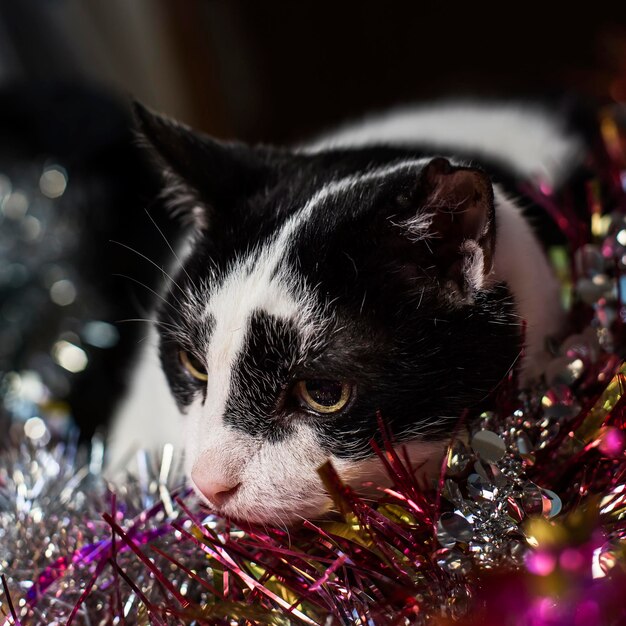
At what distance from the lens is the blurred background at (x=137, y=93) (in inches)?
35.7

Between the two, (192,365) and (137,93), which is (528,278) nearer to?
(192,365)

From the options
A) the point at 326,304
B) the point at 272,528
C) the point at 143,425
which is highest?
the point at 326,304

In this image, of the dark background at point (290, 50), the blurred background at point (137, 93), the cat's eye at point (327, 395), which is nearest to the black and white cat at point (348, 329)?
the cat's eye at point (327, 395)

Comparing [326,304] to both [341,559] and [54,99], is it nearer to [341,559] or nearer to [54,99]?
[341,559]

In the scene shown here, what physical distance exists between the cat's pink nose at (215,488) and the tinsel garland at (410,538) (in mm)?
18

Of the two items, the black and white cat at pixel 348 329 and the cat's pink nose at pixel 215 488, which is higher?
the black and white cat at pixel 348 329

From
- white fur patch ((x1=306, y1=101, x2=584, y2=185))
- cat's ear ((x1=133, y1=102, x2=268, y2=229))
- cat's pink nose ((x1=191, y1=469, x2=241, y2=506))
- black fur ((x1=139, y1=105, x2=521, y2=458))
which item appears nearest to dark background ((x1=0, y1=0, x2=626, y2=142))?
white fur patch ((x1=306, y1=101, x2=584, y2=185))

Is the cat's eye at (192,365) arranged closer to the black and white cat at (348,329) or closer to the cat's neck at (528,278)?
the black and white cat at (348,329)

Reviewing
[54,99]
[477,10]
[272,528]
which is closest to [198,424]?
[272,528]

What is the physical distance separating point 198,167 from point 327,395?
9.8 inches

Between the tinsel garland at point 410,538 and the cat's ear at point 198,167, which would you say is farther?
the cat's ear at point 198,167

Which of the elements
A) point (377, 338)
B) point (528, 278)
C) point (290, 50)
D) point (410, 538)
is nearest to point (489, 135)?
point (528, 278)

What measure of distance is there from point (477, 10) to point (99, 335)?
1000 millimetres

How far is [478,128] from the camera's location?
0.90 m
